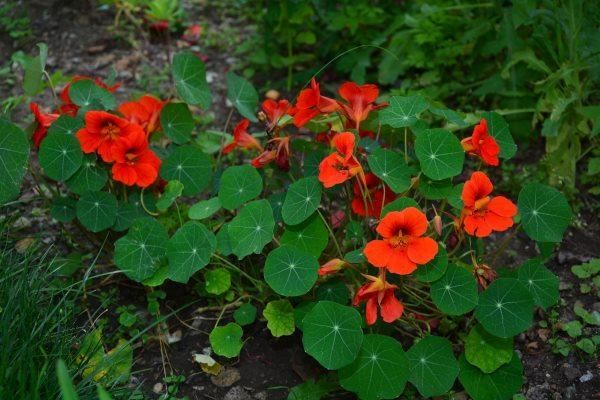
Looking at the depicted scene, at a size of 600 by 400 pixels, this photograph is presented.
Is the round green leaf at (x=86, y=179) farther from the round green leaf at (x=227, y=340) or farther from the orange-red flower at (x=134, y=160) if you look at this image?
the round green leaf at (x=227, y=340)

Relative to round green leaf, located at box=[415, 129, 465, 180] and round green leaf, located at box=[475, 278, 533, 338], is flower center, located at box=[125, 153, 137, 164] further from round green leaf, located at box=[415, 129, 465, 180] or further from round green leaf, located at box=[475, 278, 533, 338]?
round green leaf, located at box=[475, 278, 533, 338]

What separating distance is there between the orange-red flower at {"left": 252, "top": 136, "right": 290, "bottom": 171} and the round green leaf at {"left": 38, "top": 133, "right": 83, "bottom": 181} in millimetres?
641

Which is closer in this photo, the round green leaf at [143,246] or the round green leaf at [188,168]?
the round green leaf at [143,246]

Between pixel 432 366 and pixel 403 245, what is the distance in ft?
1.37

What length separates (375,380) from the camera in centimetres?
209

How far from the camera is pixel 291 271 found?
2164mm

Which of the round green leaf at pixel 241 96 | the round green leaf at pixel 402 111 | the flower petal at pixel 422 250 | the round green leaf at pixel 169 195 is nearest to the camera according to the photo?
the flower petal at pixel 422 250

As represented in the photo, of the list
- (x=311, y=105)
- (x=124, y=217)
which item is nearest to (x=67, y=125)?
(x=124, y=217)

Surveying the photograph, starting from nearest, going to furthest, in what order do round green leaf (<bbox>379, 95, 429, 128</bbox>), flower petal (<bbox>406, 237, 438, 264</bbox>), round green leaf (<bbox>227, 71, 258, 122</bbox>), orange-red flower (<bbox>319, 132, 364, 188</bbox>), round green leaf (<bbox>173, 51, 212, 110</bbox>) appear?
flower petal (<bbox>406, 237, 438, 264</bbox>) → orange-red flower (<bbox>319, 132, 364, 188</bbox>) → round green leaf (<bbox>379, 95, 429, 128</bbox>) → round green leaf (<bbox>173, 51, 212, 110</bbox>) → round green leaf (<bbox>227, 71, 258, 122</bbox>)

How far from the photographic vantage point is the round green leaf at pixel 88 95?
252cm

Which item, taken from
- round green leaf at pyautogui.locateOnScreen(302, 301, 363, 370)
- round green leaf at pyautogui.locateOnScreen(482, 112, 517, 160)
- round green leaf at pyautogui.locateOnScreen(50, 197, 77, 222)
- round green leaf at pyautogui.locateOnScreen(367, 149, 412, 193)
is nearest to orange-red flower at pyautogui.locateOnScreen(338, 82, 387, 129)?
round green leaf at pyautogui.locateOnScreen(367, 149, 412, 193)

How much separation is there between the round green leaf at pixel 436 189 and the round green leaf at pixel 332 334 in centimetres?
47

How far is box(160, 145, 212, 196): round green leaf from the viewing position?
2.58 metres

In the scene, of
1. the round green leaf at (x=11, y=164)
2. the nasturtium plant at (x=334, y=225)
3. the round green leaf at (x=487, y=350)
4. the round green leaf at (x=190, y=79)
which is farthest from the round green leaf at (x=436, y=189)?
the round green leaf at (x=11, y=164)
